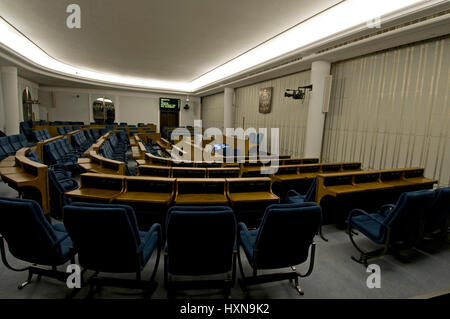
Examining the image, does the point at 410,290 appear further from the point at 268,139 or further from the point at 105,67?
the point at 105,67

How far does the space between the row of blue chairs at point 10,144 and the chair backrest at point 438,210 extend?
28.8 ft

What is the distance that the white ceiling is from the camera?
4965mm

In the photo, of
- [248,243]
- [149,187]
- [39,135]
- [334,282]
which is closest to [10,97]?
[39,135]

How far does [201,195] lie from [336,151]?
18.8 feet

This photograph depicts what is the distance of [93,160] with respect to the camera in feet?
14.5

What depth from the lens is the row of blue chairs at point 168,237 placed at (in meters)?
1.64

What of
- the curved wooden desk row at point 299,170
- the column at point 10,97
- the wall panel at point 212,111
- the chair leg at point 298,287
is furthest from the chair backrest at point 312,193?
the wall panel at point 212,111

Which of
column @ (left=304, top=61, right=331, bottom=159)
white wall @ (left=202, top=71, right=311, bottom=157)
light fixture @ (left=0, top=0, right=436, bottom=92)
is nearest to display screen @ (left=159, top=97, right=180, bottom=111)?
light fixture @ (left=0, top=0, right=436, bottom=92)

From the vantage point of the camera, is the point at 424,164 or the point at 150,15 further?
the point at 150,15

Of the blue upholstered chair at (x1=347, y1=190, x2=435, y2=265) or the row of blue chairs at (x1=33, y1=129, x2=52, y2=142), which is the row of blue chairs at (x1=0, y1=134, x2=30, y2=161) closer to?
the row of blue chairs at (x1=33, y1=129, x2=52, y2=142)

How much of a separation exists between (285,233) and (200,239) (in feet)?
2.23

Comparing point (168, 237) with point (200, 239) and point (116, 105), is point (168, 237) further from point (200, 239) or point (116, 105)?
point (116, 105)

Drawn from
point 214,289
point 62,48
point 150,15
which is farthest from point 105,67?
point 214,289

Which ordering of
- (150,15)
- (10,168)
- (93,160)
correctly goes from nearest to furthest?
(10,168) → (93,160) → (150,15)
